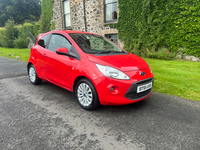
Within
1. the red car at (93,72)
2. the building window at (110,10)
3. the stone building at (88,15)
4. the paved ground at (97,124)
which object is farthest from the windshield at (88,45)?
the building window at (110,10)

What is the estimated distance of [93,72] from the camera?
9.75 feet

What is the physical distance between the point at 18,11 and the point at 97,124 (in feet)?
163

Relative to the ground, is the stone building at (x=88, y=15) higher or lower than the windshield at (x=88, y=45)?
higher

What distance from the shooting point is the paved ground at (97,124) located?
7.16 feet

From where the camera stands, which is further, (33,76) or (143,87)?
(33,76)

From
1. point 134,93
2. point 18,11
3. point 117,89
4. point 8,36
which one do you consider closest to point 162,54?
point 134,93

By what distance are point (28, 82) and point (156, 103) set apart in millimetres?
4302

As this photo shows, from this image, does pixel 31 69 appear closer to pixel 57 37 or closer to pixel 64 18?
pixel 57 37

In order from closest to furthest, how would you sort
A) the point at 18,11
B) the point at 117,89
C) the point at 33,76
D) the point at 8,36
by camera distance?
1. the point at 117,89
2. the point at 33,76
3. the point at 8,36
4. the point at 18,11

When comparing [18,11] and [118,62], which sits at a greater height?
[18,11]

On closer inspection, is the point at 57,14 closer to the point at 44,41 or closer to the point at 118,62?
the point at 44,41

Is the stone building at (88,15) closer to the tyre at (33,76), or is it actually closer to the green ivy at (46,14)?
the green ivy at (46,14)

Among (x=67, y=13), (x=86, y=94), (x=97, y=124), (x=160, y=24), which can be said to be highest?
(x=67, y=13)

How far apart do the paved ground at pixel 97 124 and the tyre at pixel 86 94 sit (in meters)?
0.16
